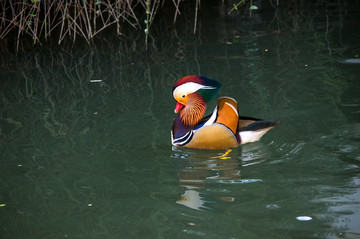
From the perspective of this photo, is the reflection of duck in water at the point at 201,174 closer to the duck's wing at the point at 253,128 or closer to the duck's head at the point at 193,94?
the duck's wing at the point at 253,128

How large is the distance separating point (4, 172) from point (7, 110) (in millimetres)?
1660

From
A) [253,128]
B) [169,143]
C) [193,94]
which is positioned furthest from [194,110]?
[253,128]

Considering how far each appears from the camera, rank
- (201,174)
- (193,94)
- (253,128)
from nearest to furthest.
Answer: (201,174) → (253,128) → (193,94)

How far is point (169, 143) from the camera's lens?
5.52 metres

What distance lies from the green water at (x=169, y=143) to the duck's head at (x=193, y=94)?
0.33m

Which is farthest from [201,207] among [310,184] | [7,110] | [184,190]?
[7,110]

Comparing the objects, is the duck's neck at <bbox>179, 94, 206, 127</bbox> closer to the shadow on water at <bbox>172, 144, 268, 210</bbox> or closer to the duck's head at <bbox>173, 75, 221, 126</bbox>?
the duck's head at <bbox>173, 75, 221, 126</bbox>

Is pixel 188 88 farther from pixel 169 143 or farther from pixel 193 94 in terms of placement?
pixel 169 143

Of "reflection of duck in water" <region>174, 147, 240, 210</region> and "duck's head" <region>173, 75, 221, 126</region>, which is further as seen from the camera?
"duck's head" <region>173, 75, 221, 126</region>

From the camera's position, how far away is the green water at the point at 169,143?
411cm

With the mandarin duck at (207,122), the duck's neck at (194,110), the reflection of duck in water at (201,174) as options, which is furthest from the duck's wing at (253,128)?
the duck's neck at (194,110)

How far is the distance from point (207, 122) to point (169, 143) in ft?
1.49

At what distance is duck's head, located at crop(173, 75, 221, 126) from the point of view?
5301 millimetres

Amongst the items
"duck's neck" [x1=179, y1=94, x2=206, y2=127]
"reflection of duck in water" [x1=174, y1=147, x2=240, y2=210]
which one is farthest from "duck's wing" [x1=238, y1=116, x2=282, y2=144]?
"duck's neck" [x1=179, y1=94, x2=206, y2=127]
